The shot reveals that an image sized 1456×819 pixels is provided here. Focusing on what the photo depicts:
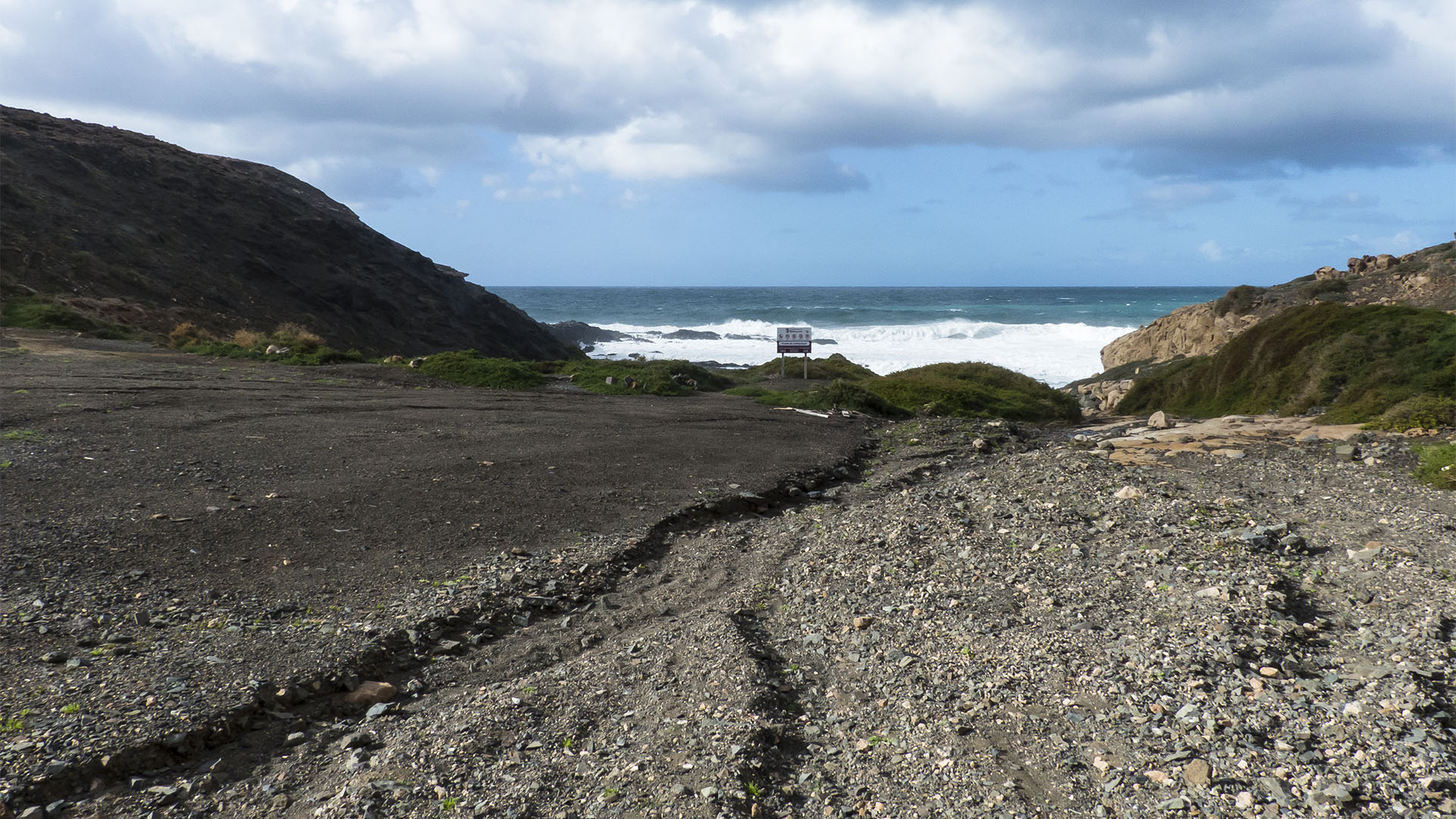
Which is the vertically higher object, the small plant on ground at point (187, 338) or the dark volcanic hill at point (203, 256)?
the dark volcanic hill at point (203, 256)

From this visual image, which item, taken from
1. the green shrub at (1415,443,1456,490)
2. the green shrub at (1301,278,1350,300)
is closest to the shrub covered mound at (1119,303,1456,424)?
the green shrub at (1415,443,1456,490)

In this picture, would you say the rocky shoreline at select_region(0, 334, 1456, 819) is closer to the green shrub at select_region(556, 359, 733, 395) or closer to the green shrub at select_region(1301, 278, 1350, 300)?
the green shrub at select_region(556, 359, 733, 395)

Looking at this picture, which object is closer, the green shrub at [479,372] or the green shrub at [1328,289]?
the green shrub at [479,372]

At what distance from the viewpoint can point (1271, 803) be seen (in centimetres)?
387

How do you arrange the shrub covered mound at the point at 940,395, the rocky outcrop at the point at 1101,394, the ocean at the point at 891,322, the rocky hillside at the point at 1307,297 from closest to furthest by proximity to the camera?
the shrub covered mound at the point at 940,395 → the rocky hillside at the point at 1307,297 → the rocky outcrop at the point at 1101,394 → the ocean at the point at 891,322

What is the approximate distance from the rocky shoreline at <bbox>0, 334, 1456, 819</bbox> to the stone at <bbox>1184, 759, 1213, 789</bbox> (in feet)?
0.09

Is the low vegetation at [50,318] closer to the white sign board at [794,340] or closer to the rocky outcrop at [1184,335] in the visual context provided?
the white sign board at [794,340]

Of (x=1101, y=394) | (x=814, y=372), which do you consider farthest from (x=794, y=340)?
(x=1101, y=394)

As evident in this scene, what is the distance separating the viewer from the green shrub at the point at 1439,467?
9062 mm

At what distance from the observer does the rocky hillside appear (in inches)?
978

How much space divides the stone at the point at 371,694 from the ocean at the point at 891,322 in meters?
44.5

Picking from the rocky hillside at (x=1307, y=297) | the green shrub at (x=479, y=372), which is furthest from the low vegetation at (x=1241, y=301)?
the green shrub at (x=479, y=372)

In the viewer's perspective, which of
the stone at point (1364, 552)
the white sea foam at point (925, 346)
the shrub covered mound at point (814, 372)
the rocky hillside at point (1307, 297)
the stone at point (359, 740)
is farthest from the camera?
the white sea foam at point (925, 346)

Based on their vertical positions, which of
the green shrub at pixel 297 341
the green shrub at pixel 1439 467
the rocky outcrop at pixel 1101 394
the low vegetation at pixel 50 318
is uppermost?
the low vegetation at pixel 50 318
